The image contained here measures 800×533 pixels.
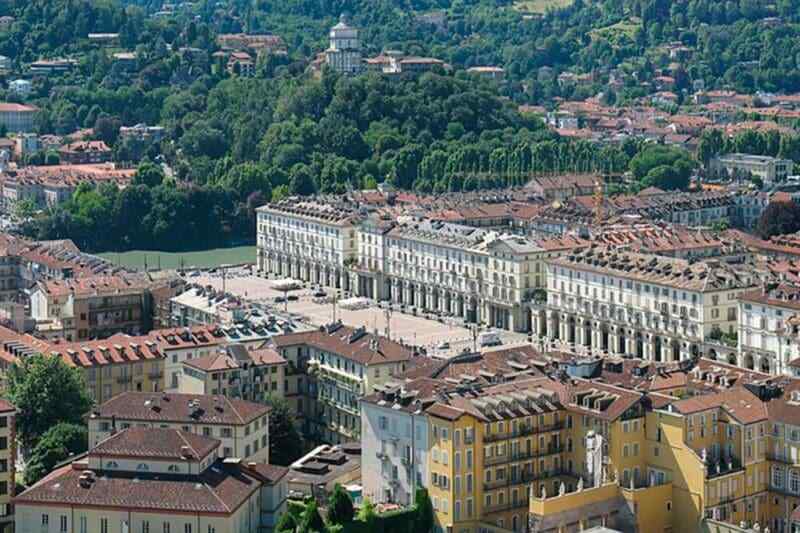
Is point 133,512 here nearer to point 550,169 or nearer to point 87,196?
point 87,196

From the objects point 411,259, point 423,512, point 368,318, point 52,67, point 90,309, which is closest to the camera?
point 423,512

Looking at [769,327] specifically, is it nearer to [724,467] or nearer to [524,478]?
[724,467]

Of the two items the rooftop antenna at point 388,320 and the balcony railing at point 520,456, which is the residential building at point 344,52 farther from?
the balcony railing at point 520,456

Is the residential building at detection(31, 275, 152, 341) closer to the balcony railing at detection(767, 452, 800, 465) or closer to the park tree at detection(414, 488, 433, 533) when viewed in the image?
the park tree at detection(414, 488, 433, 533)

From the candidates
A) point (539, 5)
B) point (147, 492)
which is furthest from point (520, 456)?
point (539, 5)

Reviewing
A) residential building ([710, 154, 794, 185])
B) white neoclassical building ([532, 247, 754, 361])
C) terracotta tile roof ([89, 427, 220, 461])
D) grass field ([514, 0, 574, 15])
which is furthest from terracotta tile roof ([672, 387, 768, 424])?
grass field ([514, 0, 574, 15])

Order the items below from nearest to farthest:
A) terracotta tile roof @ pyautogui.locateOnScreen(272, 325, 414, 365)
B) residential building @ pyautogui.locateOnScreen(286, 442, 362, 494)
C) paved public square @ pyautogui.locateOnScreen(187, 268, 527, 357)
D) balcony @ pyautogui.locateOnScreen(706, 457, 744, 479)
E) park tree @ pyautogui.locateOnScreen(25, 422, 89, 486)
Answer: balcony @ pyautogui.locateOnScreen(706, 457, 744, 479) < residential building @ pyautogui.locateOnScreen(286, 442, 362, 494) < park tree @ pyautogui.locateOnScreen(25, 422, 89, 486) < terracotta tile roof @ pyautogui.locateOnScreen(272, 325, 414, 365) < paved public square @ pyautogui.locateOnScreen(187, 268, 527, 357)

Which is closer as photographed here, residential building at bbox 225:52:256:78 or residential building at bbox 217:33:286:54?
residential building at bbox 225:52:256:78
